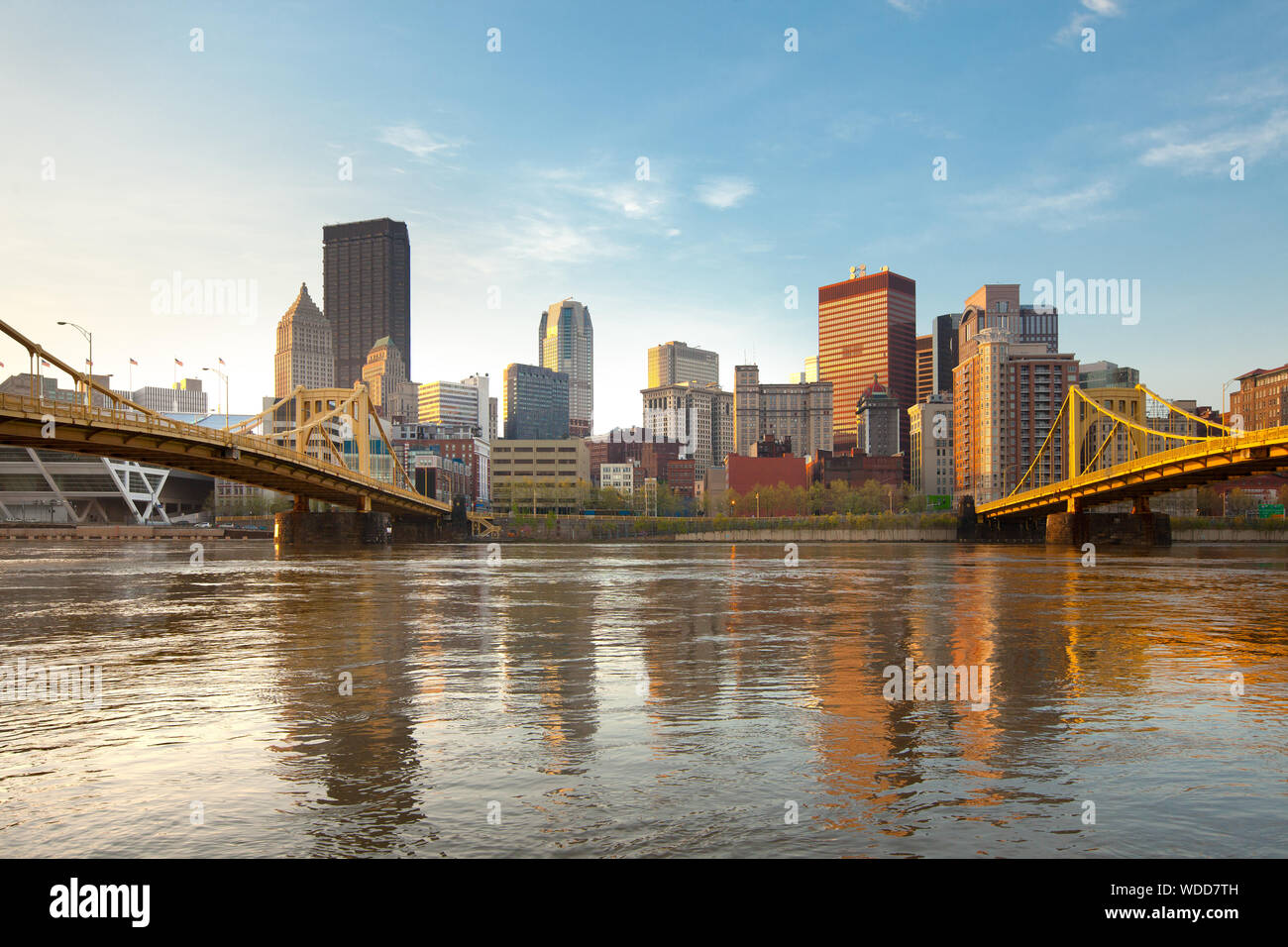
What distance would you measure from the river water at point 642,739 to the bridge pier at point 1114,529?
3654 inches

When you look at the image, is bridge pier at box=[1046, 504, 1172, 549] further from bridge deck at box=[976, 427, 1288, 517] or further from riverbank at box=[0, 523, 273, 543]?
riverbank at box=[0, 523, 273, 543]

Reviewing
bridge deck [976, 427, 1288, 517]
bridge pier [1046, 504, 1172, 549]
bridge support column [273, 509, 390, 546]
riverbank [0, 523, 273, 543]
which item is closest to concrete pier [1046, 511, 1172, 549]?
bridge pier [1046, 504, 1172, 549]

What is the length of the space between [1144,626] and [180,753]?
2426cm

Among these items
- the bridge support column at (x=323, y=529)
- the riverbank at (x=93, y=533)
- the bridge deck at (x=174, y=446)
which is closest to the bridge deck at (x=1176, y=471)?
the bridge deck at (x=174, y=446)

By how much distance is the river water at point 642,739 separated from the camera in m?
8.22

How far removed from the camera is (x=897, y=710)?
1346 cm

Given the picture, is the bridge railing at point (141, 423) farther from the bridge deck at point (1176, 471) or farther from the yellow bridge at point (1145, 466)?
the bridge deck at point (1176, 471)

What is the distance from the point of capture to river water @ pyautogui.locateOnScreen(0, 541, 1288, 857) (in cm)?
822

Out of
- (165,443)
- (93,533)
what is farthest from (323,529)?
(93,533)

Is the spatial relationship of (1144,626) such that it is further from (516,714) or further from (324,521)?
(324,521)

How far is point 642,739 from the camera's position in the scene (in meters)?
11.7

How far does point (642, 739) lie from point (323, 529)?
347 feet

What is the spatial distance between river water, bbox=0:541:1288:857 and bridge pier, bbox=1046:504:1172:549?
92.8 metres
